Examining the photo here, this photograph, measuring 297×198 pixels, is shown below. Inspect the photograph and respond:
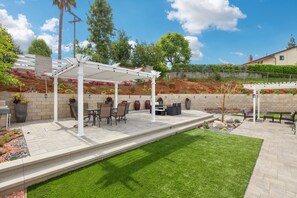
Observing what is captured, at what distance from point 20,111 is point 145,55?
16.1m

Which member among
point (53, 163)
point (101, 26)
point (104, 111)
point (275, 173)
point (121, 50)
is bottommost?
point (275, 173)

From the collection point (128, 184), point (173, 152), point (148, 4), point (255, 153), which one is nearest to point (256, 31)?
point (148, 4)

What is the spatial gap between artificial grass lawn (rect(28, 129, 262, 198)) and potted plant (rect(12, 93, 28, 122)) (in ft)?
20.8

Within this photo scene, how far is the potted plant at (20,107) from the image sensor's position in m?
7.61

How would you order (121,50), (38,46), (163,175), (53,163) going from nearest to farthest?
(163,175)
(53,163)
(121,50)
(38,46)

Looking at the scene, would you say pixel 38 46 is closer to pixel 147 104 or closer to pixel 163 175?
pixel 147 104

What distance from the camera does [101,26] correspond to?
22328 mm

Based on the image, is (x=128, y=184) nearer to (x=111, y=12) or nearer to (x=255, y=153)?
(x=255, y=153)

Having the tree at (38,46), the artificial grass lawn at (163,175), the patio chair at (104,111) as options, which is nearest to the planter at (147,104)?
the patio chair at (104,111)

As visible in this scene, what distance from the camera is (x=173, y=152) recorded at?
4773 millimetres

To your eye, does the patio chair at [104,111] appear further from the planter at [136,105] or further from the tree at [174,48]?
the tree at [174,48]

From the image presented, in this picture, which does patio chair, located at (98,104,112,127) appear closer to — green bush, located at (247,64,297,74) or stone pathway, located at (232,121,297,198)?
stone pathway, located at (232,121,297,198)

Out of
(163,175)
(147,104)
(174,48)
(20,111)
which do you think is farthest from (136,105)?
(174,48)

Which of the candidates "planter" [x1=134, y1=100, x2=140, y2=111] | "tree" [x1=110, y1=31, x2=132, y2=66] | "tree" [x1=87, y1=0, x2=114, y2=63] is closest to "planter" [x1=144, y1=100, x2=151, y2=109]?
"planter" [x1=134, y1=100, x2=140, y2=111]
